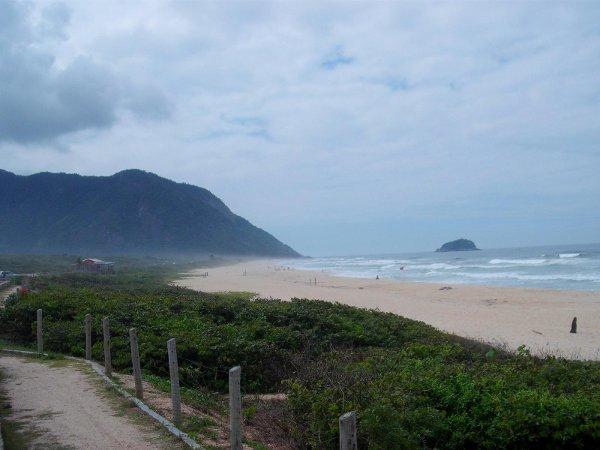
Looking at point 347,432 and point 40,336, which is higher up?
point 347,432

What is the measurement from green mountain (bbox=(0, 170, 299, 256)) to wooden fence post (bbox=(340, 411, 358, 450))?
488ft

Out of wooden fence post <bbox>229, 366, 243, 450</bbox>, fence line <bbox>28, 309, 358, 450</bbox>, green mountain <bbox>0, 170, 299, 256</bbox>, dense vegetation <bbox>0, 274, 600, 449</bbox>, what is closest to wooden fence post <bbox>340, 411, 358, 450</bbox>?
fence line <bbox>28, 309, 358, 450</bbox>

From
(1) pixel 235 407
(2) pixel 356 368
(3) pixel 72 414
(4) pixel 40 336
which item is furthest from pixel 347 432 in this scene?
(4) pixel 40 336

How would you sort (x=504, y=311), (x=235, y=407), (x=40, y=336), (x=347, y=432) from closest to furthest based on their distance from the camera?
(x=347, y=432) → (x=235, y=407) → (x=40, y=336) → (x=504, y=311)

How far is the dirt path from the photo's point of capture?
19.4ft

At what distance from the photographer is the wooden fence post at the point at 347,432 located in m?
4.02

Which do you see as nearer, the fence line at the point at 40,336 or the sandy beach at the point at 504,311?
the fence line at the point at 40,336

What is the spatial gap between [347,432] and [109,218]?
17002 centimetres

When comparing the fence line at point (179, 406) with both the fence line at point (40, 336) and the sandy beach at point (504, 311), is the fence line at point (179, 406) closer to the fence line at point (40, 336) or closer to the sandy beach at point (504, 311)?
the fence line at point (40, 336)

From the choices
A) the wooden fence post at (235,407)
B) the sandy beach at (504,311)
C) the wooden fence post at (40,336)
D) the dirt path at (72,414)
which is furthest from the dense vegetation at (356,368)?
the sandy beach at (504,311)

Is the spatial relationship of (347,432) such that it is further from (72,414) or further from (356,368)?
(72,414)

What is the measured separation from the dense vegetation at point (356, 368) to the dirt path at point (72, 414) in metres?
1.54

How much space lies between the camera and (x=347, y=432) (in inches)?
159

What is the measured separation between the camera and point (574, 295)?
3288cm
